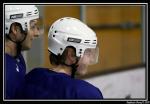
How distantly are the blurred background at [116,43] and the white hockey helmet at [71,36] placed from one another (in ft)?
3.62

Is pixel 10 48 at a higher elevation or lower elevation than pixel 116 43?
higher

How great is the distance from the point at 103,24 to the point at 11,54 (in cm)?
221

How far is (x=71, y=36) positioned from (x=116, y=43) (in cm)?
255

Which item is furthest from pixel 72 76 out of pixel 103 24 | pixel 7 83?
pixel 103 24

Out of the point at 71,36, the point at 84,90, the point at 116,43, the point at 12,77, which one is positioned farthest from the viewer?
the point at 116,43

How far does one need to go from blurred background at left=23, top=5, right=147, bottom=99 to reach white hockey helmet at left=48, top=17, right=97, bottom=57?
110 centimetres

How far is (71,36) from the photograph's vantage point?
2.85 meters

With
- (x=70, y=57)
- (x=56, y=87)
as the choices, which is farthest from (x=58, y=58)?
(x=56, y=87)

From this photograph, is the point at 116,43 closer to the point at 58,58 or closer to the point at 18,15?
the point at 18,15

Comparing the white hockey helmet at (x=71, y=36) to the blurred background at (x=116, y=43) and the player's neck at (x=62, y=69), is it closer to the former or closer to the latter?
the player's neck at (x=62, y=69)

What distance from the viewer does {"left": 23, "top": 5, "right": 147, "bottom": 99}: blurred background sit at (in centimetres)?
421

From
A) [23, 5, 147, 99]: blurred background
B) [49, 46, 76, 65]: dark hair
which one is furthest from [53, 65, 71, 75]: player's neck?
[23, 5, 147, 99]: blurred background

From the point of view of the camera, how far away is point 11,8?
3.04 metres

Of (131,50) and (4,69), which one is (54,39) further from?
(131,50)
